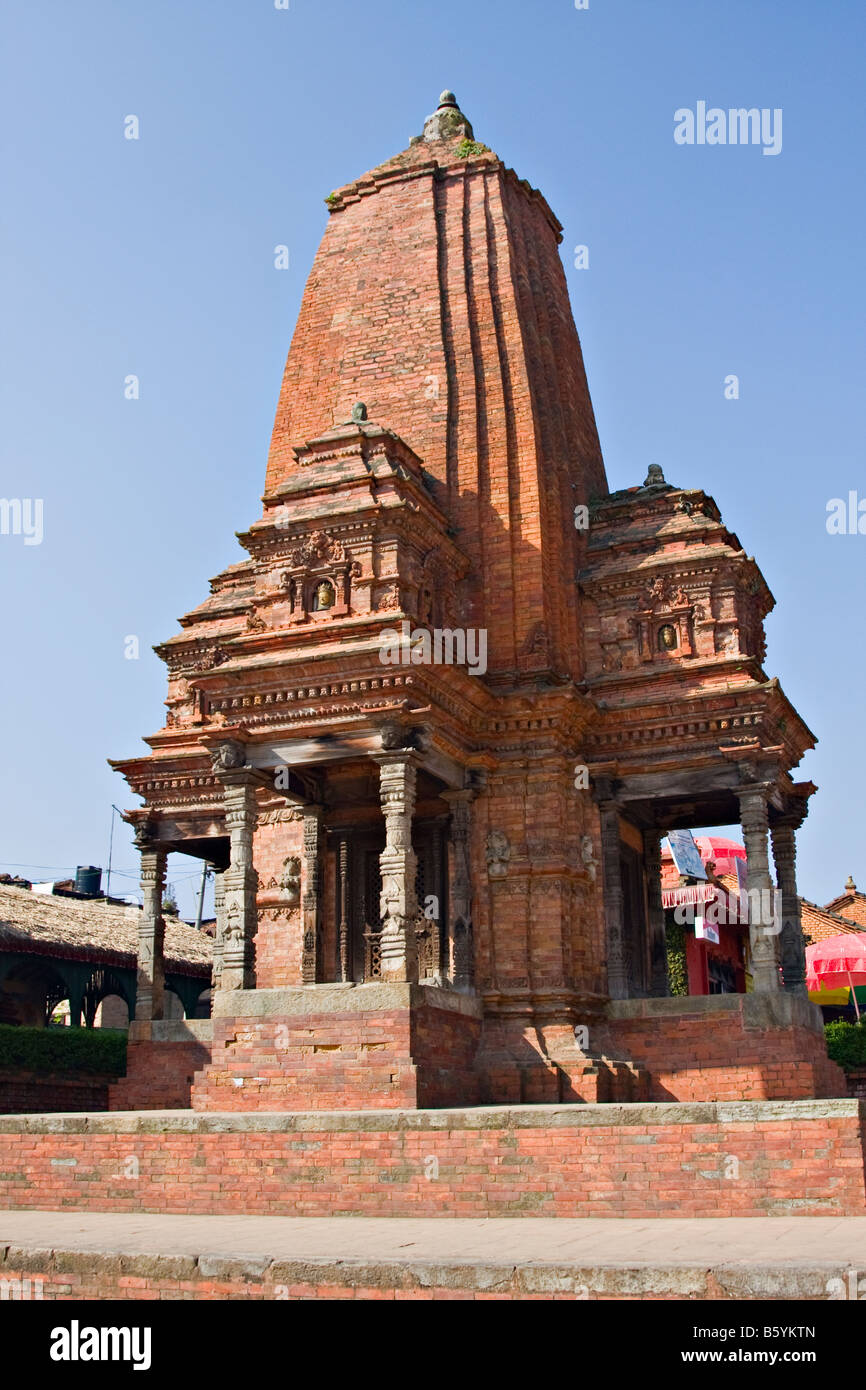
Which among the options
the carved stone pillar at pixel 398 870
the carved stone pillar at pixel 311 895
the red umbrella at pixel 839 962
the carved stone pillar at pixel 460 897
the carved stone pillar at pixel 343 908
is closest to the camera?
the carved stone pillar at pixel 398 870

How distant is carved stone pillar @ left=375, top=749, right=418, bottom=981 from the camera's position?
15.2m

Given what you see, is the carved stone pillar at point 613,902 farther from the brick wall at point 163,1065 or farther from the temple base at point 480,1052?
the brick wall at point 163,1065

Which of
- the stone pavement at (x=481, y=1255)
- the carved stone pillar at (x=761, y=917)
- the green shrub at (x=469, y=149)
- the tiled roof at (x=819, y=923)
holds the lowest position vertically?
the stone pavement at (x=481, y=1255)

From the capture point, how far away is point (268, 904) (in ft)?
65.3

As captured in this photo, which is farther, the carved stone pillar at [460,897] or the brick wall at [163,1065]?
the brick wall at [163,1065]

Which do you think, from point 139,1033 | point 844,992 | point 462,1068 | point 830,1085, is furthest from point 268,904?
point 844,992

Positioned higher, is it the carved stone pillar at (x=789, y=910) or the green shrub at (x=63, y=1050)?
the carved stone pillar at (x=789, y=910)

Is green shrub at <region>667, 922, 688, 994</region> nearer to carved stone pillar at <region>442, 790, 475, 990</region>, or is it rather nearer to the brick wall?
the brick wall

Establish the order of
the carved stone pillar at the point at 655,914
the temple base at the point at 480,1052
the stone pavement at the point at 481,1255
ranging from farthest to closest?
the carved stone pillar at the point at 655,914 → the temple base at the point at 480,1052 → the stone pavement at the point at 481,1255

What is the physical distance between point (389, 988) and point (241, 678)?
4.66m

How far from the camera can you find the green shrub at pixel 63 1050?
2448 cm

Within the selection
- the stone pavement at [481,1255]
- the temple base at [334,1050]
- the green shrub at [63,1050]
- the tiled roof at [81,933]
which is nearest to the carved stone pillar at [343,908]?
the temple base at [334,1050]

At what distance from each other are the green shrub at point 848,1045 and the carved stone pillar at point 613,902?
10.0 meters

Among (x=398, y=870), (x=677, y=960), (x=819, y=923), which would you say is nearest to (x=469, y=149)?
(x=398, y=870)
